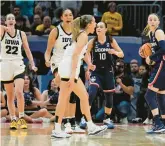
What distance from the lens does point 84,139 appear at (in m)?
7.71

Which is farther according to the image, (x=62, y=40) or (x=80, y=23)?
(x=62, y=40)

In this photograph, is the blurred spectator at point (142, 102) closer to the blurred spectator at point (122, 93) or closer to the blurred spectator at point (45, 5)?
the blurred spectator at point (122, 93)

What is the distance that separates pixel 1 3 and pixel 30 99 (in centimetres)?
464

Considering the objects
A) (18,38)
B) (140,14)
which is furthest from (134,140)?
(140,14)

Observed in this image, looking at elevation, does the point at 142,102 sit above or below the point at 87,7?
below

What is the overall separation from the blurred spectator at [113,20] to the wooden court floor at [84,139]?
5.03 metres

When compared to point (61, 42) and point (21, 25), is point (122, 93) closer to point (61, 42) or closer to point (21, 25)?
point (61, 42)

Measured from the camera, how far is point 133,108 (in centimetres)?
1169

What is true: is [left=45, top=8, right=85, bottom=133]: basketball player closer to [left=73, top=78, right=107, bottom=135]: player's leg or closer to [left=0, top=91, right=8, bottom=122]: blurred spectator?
[left=73, top=78, right=107, bottom=135]: player's leg

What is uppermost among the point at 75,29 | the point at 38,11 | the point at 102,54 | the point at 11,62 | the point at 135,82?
the point at 38,11

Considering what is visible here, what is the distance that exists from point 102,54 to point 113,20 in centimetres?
455

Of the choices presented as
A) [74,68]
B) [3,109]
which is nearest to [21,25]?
[3,109]

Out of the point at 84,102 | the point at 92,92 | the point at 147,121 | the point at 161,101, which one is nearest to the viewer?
the point at 84,102

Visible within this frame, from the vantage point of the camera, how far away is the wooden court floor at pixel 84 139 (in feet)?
24.0
